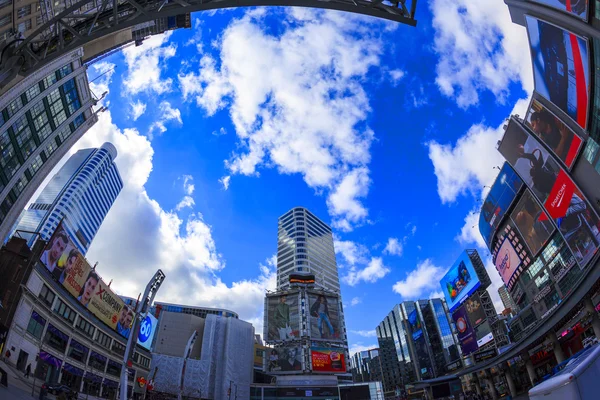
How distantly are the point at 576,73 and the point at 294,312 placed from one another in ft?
251

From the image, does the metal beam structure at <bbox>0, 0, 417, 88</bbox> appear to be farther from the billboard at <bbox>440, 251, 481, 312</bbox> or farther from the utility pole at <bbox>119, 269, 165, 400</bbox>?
the billboard at <bbox>440, 251, 481, 312</bbox>

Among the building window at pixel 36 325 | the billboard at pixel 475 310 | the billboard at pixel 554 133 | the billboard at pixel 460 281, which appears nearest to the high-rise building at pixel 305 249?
the billboard at pixel 460 281

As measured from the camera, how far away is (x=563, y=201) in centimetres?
5106

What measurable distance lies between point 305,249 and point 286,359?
68.3 m

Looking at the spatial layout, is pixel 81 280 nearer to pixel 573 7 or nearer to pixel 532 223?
pixel 573 7

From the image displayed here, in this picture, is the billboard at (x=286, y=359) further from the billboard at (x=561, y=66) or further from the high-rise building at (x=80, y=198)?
the high-rise building at (x=80, y=198)

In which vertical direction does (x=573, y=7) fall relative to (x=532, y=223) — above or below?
above

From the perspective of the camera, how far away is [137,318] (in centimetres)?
2438

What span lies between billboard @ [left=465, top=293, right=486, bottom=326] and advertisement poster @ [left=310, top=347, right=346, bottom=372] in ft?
111

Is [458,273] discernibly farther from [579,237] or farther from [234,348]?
[234,348]

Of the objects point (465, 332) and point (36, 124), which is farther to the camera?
point (465, 332)

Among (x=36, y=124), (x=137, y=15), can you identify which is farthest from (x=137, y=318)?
(x=36, y=124)

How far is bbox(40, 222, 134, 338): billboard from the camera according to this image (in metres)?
39.0

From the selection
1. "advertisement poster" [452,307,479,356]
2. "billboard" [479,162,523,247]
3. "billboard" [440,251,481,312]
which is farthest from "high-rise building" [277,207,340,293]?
"billboard" [479,162,523,247]
